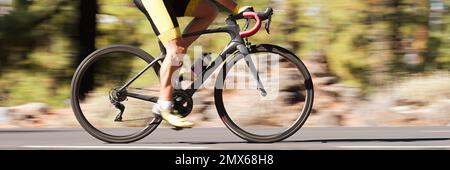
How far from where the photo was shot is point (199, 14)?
5.77m

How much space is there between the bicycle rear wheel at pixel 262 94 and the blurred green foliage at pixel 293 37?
4.12 metres

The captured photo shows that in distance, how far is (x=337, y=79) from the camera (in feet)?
33.9

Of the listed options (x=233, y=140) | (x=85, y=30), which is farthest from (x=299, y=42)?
(x=233, y=140)

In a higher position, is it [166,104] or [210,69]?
[210,69]

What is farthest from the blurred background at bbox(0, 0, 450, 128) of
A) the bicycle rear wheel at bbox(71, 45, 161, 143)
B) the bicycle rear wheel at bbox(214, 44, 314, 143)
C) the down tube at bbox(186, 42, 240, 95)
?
the down tube at bbox(186, 42, 240, 95)

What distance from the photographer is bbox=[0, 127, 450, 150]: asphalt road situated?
5.86 m

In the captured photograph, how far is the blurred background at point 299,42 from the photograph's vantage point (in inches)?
394

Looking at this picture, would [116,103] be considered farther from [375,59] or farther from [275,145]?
[375,59]

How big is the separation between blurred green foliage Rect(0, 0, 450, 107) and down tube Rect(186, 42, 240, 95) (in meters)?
4.37

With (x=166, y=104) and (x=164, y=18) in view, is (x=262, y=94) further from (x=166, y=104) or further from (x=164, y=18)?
(x=164, y=18)

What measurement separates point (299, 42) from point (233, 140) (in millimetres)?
4813

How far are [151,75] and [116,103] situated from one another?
36 centimetres

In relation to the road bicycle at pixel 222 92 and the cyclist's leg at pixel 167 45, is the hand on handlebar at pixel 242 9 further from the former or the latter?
the cyclist's leg at pixel 167 45

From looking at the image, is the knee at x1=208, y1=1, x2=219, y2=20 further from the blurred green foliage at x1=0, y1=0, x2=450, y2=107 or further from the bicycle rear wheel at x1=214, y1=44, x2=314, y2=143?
the blurred green foliage at x1=0, y1=0, x2=450, y2=107
